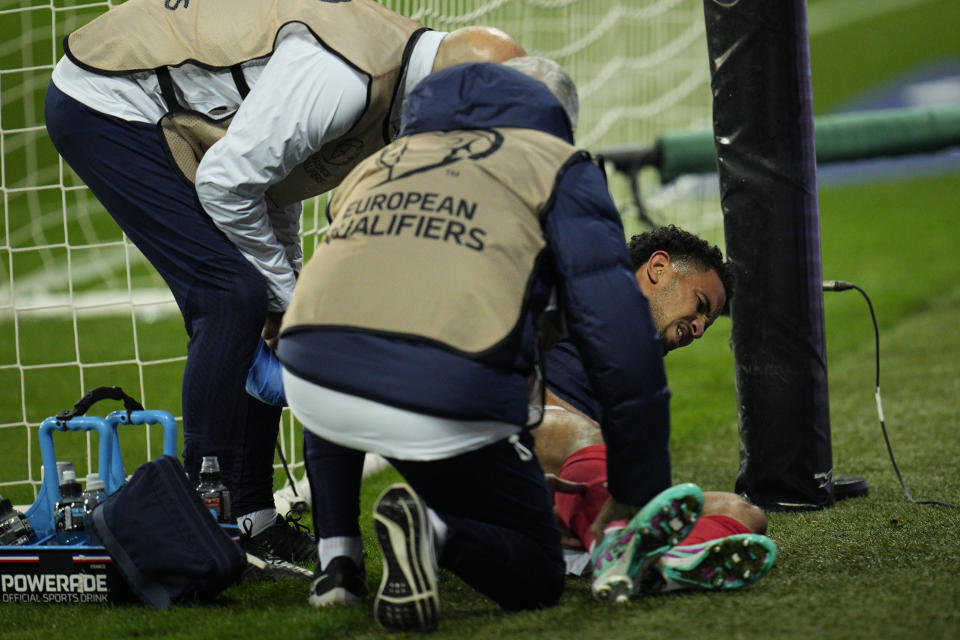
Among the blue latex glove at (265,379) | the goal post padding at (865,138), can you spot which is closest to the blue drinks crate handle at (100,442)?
the blue latex glove at (265,379)

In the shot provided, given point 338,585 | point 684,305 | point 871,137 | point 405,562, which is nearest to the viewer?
point 405,562

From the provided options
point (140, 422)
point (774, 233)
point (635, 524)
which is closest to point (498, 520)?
point (635, 524)

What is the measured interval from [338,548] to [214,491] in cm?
40

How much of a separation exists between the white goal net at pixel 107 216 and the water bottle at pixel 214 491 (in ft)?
4.69

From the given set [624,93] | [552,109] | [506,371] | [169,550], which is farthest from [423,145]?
[624,93]

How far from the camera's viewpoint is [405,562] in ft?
6.84

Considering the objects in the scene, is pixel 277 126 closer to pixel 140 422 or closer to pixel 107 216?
pixel 140 422

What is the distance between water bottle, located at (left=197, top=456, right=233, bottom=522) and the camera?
2621 mm

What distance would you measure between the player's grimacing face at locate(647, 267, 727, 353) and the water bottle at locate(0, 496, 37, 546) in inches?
60.4

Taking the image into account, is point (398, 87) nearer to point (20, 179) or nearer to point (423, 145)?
point (423, 145)

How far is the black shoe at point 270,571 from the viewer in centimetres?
272

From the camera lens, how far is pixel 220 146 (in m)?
2.59

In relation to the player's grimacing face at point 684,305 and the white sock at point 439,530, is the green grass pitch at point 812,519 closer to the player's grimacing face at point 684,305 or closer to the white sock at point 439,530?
the white sock at point 439,530

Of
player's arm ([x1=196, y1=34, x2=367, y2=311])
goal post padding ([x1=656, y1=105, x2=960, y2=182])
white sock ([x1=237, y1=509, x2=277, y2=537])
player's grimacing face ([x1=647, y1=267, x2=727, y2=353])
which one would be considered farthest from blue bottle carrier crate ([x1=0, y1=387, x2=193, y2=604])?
goal post padding ([x1=656, y1=105, x2=960, y2=182])
